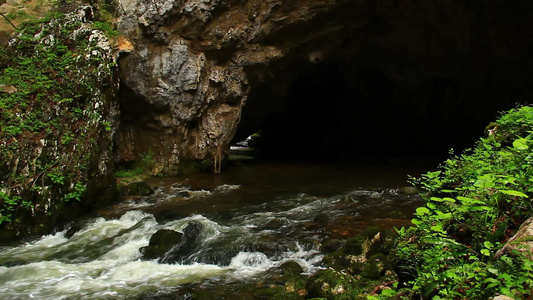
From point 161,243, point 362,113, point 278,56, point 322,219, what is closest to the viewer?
point 161,243

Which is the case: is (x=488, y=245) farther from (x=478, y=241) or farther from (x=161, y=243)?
(x=161, y=243)

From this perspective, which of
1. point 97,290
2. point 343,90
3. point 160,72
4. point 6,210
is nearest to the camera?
point 97,290

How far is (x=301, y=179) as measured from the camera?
12109 mm

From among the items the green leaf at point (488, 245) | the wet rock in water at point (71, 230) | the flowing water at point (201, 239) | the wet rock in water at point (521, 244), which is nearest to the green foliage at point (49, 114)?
the wet rock in water at point (71, 230)

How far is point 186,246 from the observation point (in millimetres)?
6031

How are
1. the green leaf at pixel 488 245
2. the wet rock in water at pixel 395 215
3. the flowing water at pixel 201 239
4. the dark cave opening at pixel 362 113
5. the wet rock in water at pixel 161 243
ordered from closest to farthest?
the green leaf at pixel 488 245 → the flowing water at pixel 201 239 → the wet rock in water at pixel 161 243 → the wet rock in water at pixel 395 215 → the dark cave opening at pixel 362 113

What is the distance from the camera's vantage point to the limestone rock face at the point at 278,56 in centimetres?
1170

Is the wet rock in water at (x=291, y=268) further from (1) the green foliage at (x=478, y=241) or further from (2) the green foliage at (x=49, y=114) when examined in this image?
(2) the green foliage at (x=49, y=114)

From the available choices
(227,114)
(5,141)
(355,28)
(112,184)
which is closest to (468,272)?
(5,141)

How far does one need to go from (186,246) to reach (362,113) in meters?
16.7

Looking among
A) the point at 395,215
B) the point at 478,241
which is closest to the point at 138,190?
the point at 395,215

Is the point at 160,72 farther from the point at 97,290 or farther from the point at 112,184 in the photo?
the point at 97,290

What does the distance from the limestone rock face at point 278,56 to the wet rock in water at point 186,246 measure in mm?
6183

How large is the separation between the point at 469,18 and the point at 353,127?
8.86m
